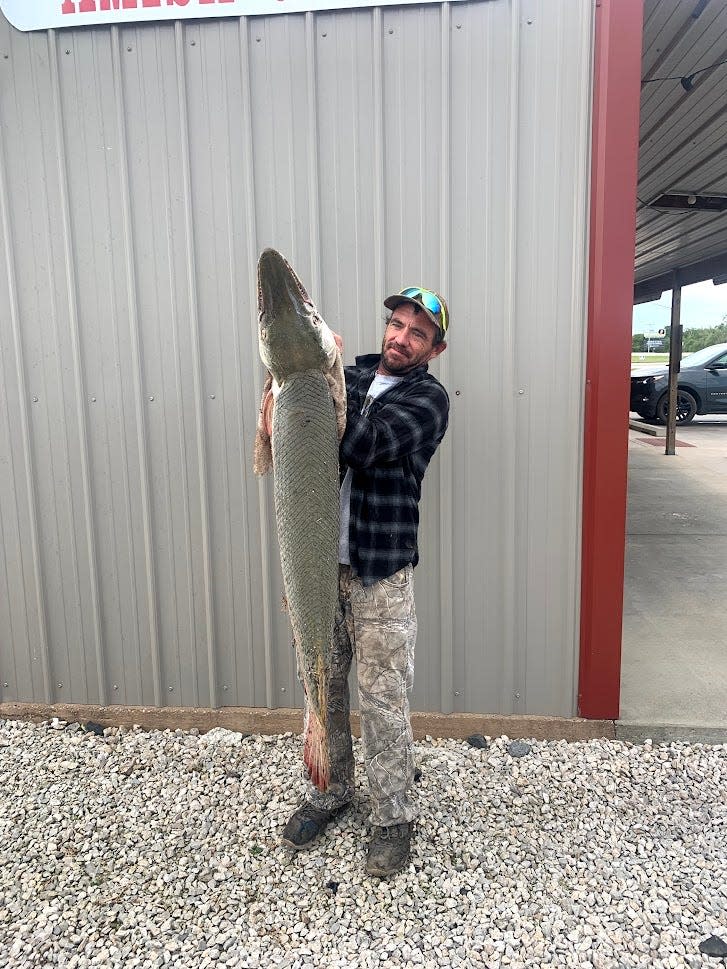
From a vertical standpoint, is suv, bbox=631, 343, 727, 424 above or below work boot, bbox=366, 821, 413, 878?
above

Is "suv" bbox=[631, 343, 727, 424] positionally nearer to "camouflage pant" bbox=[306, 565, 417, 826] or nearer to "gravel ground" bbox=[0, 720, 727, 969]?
"gravel ground" bbox=[0, 720, 727, 969]

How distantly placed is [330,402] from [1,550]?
2652 mm

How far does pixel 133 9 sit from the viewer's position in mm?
3098

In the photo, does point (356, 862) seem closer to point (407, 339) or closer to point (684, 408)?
point (407, 339)

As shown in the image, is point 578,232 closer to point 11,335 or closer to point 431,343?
point 431,343

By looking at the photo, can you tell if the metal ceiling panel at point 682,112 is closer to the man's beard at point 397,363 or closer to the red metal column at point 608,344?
the red metal column at point 608,344

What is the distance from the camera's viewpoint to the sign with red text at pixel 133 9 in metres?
3.04

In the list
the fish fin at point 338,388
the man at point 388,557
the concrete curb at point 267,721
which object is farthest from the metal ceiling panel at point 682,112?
the concrete curb at point 267,721

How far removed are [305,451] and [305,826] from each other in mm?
1713

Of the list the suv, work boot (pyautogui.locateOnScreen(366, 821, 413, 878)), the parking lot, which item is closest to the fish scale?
work boot (pyautogui.locateOnScreen(366, 821, 413, 878))

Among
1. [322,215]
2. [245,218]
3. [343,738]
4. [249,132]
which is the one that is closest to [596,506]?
[343,738]

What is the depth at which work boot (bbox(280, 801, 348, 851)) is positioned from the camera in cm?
266

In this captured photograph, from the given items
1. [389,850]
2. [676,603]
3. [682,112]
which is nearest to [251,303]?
[389,850]

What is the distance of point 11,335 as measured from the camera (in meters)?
3.42
